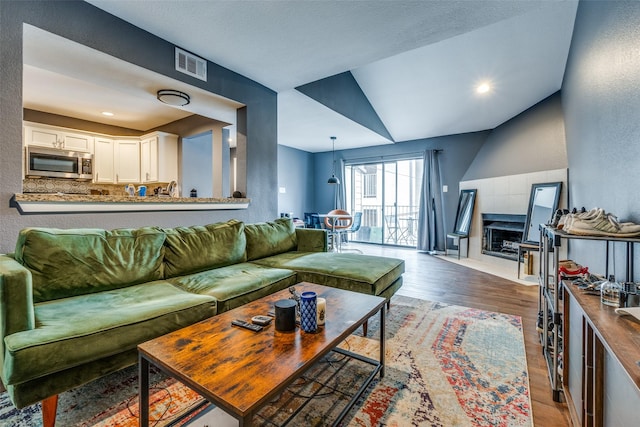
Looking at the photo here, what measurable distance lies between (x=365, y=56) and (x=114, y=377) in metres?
3.35

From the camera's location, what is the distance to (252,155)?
348 cm

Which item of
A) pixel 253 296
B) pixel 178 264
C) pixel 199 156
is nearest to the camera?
pixel 253 296

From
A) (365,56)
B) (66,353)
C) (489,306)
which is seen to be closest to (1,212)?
(66,353)

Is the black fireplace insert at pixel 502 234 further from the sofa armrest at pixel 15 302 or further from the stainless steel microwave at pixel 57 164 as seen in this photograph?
the stainless steel microwave at pixel 57 164

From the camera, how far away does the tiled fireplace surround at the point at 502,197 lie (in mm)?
4055

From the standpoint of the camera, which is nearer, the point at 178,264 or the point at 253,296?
the point at 253,296

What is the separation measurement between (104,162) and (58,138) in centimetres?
65

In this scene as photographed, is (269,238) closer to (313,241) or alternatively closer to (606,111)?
(313,241)

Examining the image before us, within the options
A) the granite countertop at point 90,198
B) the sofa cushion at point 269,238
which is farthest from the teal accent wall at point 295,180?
the granite countertop at point 90,198

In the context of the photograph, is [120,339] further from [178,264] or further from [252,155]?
[252,155]

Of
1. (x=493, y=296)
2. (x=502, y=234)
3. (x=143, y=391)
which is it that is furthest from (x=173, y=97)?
(x=502, y=234)

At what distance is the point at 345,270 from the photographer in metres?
2.40

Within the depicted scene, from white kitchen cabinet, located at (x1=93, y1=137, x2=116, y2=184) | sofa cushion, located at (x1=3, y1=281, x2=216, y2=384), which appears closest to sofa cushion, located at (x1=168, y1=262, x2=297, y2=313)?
sofa cushion, located at (x1=3, y1=281, x2=216, y2=384)

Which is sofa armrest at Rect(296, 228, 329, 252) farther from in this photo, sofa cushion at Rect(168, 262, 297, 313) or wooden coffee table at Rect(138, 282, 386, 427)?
wooden coffee table at Rect(138, 282, 386, 427)
